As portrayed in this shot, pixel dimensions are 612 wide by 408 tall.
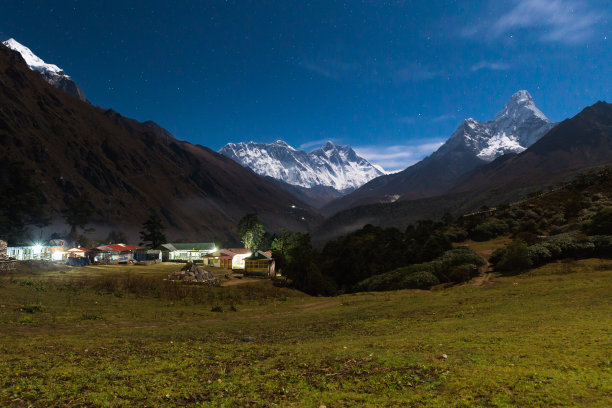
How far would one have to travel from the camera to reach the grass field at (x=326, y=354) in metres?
8.49

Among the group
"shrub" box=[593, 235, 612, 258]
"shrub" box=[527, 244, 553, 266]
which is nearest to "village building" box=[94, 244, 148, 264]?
"shrub" box=[527, 244, 553, 266]

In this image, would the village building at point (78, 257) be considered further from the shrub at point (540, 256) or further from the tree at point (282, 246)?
the shrub at point (540, 256)

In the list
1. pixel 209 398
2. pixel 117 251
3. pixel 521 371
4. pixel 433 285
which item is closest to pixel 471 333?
pixel 521 371

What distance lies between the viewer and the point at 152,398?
8.70 m

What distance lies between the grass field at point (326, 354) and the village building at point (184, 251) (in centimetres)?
9328

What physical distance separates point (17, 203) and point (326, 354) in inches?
4090

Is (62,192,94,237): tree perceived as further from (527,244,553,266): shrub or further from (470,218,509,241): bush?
(527,244,553,266): shrub

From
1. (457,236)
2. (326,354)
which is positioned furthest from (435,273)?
(326,354)

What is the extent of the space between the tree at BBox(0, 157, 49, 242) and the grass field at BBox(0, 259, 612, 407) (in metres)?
78.6

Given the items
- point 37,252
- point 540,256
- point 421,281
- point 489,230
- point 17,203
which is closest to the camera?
point 540,256

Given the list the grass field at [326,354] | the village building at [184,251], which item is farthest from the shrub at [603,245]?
the village building at [184,251]

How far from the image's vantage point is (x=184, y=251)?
4747 inches

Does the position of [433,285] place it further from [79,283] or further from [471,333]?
[79,283]

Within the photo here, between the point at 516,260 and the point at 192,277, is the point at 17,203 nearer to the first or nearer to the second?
the point at 192,277
